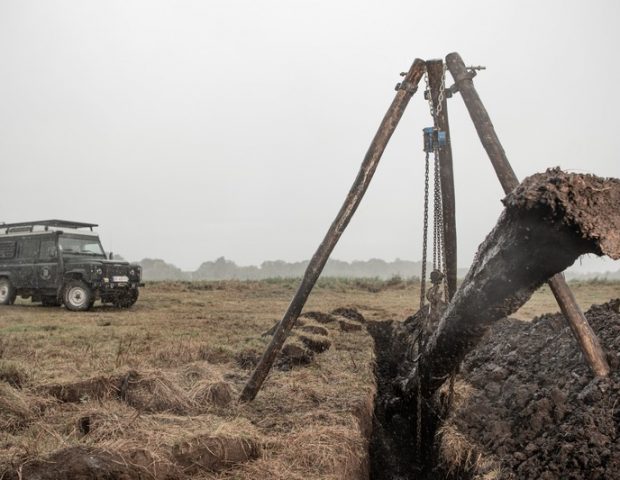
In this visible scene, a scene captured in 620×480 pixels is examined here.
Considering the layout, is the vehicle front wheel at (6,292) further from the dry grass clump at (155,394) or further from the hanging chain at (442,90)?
the hanging chain at (442,90)

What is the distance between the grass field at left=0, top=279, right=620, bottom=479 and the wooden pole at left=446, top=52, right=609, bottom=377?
2075 mm

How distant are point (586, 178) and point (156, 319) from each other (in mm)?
9888

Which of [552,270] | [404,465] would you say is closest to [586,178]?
[552,270]

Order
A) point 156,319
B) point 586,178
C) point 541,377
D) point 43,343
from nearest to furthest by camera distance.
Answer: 1. point 586,178
2. point 541,377
3. point 43,343
4. point 156,319

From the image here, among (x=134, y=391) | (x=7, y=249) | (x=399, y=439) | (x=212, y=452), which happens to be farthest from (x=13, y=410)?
(x=7, y=249)

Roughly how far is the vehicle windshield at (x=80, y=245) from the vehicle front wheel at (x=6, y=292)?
7.33ft

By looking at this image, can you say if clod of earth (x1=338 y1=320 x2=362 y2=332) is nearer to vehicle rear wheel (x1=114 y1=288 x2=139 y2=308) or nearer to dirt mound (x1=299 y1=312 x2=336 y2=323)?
dirt mound (x1=299 y1=312 x2=336 y2=323)

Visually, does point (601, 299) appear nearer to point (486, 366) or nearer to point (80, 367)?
point (486, 366)

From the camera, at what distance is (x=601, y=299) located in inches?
612

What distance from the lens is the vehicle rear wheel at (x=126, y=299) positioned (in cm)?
1400

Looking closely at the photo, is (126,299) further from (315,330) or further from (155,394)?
(155,394)

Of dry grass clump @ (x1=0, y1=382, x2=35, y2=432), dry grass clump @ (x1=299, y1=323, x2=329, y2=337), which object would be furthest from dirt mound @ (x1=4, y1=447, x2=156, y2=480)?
dry grass clump @ (x1=299, y1=323, x2=329, y2=337)

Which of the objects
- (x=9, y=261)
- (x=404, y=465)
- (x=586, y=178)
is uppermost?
(x=586, y=178)

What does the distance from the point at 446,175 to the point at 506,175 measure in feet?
4.06
